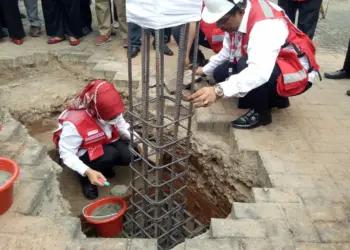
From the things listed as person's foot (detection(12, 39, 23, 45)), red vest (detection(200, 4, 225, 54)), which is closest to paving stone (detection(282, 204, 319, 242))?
red vest (detection(200, 4, 225, 54))

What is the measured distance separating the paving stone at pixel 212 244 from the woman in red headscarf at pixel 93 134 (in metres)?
1.05

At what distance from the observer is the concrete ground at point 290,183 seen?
2.18 meters

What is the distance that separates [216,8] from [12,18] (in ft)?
11.4

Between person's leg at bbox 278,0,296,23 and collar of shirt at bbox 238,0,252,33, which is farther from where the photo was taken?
person's leg at bbox 278,0,296,23

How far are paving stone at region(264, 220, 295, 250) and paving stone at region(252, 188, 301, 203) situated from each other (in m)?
0.22

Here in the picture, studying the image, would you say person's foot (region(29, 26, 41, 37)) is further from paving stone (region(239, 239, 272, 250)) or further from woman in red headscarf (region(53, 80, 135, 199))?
paving stone (region(239, 239, 272, 250))

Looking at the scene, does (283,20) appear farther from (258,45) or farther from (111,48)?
(111,48)

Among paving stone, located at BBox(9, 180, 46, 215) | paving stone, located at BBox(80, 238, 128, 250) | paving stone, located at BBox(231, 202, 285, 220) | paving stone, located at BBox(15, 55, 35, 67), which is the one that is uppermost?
paving stone, located at BBox(9, 180, 46, 215)

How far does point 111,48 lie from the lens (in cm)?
520

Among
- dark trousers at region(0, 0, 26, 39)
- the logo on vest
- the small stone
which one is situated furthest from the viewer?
dark trousers at region(0, 0, 26, 39)

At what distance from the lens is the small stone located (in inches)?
136

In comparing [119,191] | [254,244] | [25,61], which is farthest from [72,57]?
[254,244]

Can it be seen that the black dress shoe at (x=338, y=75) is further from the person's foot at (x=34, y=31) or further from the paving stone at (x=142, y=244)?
the person's foot at (x=34, y=31)

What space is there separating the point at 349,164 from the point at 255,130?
810 millimetres
